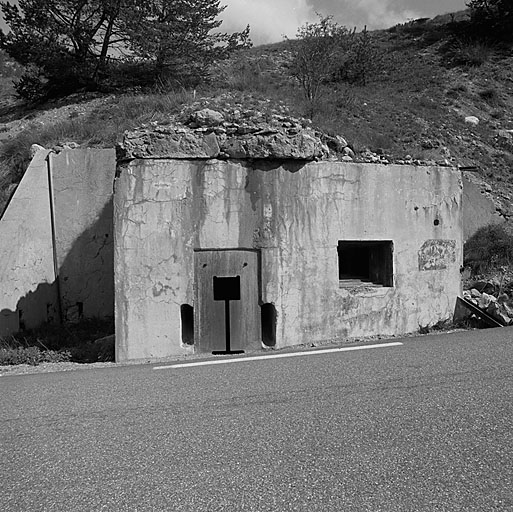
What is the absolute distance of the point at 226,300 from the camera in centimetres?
777

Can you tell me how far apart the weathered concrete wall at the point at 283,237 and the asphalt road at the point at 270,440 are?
1992 mm

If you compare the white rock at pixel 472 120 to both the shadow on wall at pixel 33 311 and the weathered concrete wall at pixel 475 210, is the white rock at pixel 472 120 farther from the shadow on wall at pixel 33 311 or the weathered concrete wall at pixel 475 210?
the shadow on wall at pixel 33 311

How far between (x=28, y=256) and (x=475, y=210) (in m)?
11.1

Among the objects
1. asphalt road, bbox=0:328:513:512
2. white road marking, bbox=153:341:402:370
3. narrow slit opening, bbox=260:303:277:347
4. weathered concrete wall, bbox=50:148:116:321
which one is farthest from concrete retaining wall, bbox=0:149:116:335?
asphalt road, bbox=0:328:513:512

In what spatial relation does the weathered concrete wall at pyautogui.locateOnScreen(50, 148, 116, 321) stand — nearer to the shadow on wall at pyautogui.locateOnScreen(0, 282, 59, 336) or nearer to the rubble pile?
the shadow on wall at pyautogui.locateOnScreen(0, 282, 59, 336)

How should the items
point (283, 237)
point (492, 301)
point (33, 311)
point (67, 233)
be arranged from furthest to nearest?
point (67, 233) < point (33, 311) < point (492, 301) < point (283, 237)

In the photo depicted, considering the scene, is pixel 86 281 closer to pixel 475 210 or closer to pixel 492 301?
pixel 492 301

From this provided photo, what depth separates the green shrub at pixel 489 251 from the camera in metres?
13.0

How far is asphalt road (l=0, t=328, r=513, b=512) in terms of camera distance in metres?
2.79

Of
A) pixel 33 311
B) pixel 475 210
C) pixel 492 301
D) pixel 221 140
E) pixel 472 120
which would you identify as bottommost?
pixel 33 311

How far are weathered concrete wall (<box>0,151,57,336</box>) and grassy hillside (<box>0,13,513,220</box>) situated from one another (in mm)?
1511

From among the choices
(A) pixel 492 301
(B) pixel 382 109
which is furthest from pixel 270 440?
(B) pixel 382 109

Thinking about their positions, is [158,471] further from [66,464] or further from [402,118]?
[402,118]

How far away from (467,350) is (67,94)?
16.6 meters
